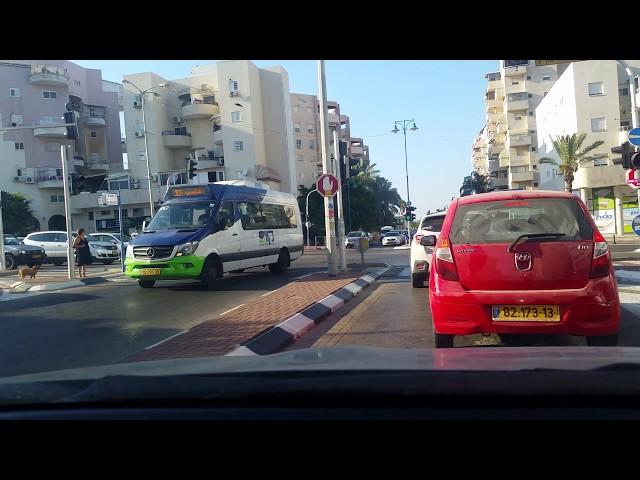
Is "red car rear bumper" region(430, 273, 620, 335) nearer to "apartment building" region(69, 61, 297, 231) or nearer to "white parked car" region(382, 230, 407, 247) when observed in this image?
"white parked car" region(382, 230, 407, 247)

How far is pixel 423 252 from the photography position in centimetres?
1190

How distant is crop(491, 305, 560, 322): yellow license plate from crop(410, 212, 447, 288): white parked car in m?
6.33

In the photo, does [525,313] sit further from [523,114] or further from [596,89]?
[523,114]

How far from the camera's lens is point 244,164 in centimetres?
5653

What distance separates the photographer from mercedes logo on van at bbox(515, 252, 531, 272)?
207 inches

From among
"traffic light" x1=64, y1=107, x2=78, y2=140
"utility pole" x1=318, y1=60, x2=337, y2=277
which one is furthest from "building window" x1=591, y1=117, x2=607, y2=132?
"traffic light" x1=64, y1=107, x2=78, y2=140

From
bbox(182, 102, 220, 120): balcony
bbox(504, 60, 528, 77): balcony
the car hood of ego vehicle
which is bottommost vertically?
the car hood of ego vehicle

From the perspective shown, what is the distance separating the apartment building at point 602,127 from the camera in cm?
3812

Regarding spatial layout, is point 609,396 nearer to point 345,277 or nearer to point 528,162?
point 345,277

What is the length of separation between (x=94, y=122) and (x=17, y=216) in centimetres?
1626

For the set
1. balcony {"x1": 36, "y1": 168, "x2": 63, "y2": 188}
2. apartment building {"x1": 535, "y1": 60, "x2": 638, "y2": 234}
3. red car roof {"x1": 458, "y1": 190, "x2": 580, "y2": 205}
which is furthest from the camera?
balcony {"x1": 36, "y1": 168, "x2": 63, "y2": 188}

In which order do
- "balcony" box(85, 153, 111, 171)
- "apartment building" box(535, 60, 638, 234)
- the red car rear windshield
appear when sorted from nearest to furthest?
the red car rear windshield, "apartment building" box(535, 60, 638, 234), "balcony" box(85, 153, 111, 171)

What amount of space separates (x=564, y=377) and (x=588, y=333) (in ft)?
A: 10.6
